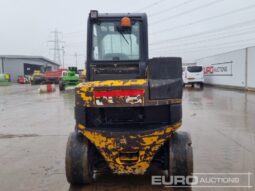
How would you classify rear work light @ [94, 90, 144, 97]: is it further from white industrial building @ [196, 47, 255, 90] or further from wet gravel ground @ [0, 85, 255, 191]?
white industrial building @ [196, 47, 255, 90]

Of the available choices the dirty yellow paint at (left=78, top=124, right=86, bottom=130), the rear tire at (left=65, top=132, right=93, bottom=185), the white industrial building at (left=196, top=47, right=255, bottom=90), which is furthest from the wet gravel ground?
the white industrial building at (left=196, top=47, right=255, bottom=90)

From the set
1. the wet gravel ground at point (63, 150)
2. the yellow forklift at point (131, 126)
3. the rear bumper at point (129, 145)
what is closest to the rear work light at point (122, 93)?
the yellow forklift at point (131, 126)

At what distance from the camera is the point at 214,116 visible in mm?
13219

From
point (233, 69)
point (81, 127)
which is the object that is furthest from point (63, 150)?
point (233, 69)

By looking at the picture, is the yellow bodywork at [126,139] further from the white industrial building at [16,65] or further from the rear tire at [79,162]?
the white industrial building at [16,65]

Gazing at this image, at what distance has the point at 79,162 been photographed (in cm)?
539

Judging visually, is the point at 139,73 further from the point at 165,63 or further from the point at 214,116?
the point at 214,116

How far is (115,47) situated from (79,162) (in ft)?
6.86

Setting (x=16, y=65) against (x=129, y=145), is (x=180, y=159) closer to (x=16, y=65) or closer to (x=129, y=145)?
(x=129, y=145)

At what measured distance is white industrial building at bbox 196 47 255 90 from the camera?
26.7 m

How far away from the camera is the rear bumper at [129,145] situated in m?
5.11

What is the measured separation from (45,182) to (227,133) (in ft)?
18.4

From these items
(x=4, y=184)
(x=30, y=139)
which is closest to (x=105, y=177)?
(x=4, y=184)

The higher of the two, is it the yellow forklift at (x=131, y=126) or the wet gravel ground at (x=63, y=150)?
the yellow forklift at (x=131, y=126)
